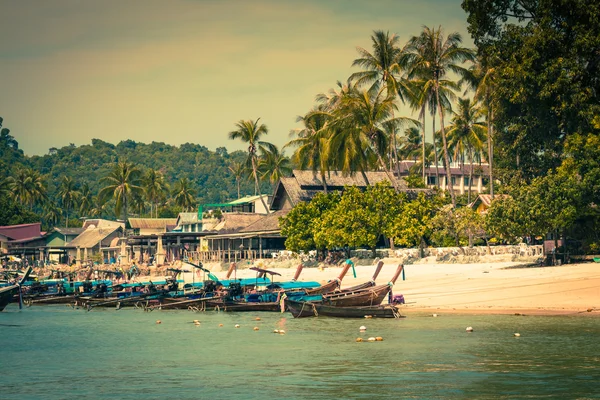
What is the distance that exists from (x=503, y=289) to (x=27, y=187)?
131710 millimetres

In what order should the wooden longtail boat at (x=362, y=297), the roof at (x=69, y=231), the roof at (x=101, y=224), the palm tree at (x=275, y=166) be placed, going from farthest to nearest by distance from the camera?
1. the roof at (x=69, y=231)
2. the roof at (x=101, y=224)
3. the palm tree at (x=275, y=166)
4. the wooden longtail boat at (x=362, y=297)

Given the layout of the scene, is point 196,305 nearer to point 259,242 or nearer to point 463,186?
point 259,242

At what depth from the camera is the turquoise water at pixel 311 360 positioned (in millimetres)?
22719

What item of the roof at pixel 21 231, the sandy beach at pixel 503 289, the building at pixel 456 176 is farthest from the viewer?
the building at pixel 456 176

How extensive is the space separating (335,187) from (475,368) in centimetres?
5865

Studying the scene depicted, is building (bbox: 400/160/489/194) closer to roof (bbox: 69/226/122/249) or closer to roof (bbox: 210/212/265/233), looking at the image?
roof (bbox: 210/212/265/233)

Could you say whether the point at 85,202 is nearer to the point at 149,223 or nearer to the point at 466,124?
the point at 149,223

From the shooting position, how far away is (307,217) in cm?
7112

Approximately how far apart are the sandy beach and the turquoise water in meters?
2.12

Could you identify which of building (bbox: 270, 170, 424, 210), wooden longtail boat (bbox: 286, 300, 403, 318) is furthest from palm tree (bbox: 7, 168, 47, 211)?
wooden longtail boat (bbox: 286, 300, 403, 318)

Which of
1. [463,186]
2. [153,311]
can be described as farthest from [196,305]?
[463,186]

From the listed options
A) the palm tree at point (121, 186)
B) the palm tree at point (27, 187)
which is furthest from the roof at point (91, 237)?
the palm tree at point (27, 187)

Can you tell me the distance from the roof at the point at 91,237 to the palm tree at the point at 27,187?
40385 mm

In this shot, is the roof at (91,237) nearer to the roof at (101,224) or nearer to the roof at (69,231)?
the roof at (101,224)
